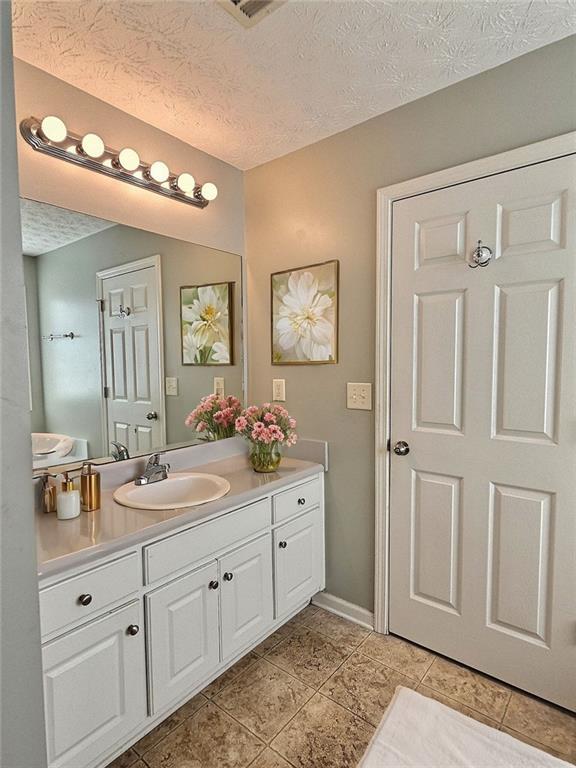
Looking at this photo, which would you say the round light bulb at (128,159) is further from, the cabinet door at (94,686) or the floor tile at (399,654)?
the floor tile at (399,654)

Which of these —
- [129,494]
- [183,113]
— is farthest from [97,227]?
[129,494]

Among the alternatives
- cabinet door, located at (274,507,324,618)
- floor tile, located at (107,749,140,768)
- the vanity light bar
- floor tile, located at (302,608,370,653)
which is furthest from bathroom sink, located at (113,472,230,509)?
the vanity light bar

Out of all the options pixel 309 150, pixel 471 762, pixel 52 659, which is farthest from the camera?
pixel 309 150

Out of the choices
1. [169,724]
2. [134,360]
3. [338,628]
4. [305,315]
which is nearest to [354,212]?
[305,315]

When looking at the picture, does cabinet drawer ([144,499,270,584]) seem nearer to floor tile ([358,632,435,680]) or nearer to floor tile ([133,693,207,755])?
floor tile ([133,693,207,755])

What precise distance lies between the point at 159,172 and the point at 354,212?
0.89m

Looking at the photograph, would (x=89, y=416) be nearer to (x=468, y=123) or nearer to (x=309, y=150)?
(x=309, y=150)

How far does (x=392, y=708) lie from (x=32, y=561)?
32.8 inches

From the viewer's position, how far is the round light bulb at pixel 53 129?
1.40m

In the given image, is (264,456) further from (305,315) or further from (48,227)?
(48,227)

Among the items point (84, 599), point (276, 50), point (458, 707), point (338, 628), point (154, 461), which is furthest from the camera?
point (338, 628)

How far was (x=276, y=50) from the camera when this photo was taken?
1.39m

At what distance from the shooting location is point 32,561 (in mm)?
495

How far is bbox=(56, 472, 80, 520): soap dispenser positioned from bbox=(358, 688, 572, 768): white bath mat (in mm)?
1080
